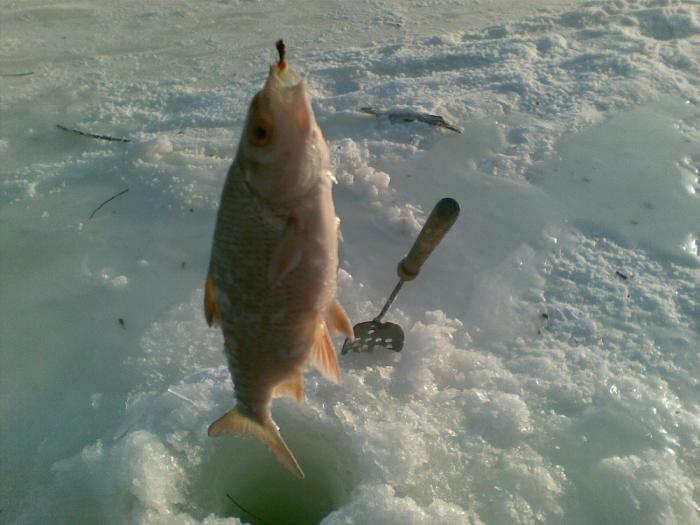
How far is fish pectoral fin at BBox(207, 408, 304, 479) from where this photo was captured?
1783 mm

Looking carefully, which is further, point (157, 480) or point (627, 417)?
point (627, 417)

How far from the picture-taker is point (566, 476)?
86.1 inches

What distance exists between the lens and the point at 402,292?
9.92 ft

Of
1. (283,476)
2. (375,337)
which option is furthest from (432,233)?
(283,476)

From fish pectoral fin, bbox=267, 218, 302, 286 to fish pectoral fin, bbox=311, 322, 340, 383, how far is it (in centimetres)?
31

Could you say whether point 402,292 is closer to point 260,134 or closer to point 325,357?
point 325,357

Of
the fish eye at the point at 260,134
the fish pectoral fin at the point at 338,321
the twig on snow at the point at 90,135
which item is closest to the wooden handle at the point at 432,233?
the fish pectoral fin at the point at 338,321

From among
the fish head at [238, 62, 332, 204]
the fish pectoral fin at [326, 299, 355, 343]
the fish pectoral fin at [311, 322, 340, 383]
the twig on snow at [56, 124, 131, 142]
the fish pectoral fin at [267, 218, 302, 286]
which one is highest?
the fish head at [238, 62, 332, 204]

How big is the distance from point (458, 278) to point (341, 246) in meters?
0.70

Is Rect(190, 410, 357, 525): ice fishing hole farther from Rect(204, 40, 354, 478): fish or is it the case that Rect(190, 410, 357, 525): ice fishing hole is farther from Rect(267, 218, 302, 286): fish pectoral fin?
Rect(267, 218, 302, 286): fish pectoral fin

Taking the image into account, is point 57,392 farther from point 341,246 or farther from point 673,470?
point 673,470

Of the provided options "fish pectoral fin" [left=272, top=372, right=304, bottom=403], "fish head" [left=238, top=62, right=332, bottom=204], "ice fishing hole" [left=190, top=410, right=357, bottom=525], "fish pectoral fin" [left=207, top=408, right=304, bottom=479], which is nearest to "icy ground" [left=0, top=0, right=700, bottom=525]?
"ice fishing hole" [left=190, top=410, right=357, bottom=525]

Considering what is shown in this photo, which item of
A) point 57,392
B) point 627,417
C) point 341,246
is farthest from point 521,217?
point 57,392

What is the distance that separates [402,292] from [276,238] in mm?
1673
